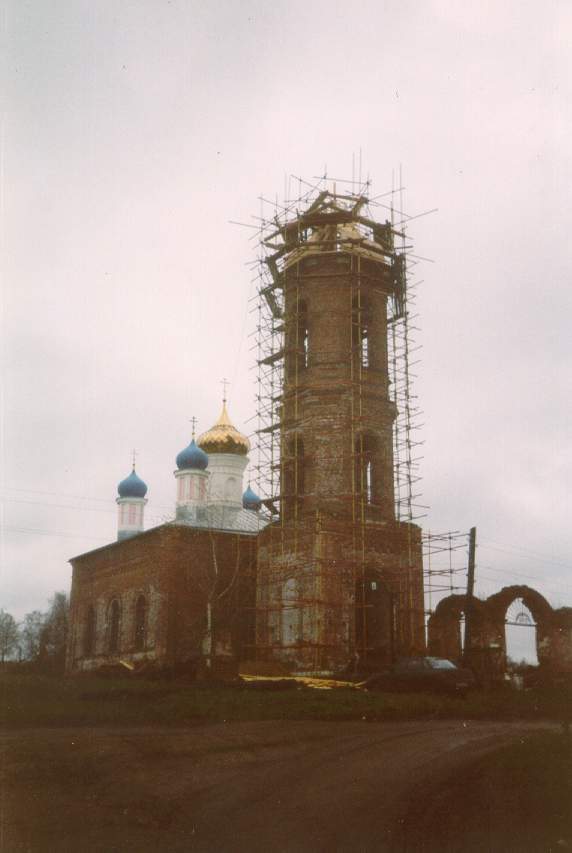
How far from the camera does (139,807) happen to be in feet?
24.6

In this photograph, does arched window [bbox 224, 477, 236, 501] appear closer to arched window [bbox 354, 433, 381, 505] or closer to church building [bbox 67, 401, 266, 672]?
church building [bbox 67, 401, 266, 672]

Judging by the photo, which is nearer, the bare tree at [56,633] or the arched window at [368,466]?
the arched window at [368,466]

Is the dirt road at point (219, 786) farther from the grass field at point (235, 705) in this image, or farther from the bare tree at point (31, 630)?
the bare tree at point (31, 630)

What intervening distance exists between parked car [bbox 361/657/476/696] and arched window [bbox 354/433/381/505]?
5.42 meters

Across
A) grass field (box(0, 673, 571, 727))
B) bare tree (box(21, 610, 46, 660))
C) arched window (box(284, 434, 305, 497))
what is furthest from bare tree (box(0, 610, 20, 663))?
grass field (box(0, 673, 571, 727))

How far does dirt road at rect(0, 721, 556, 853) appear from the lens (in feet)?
21.6

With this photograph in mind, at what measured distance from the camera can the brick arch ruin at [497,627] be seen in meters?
26.0

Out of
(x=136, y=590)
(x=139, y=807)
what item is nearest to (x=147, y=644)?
(x=136, y=590)

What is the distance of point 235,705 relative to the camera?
15.9 m

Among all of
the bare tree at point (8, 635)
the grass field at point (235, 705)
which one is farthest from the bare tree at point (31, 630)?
the grass field at point (235, 705)

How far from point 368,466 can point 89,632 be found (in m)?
14.0

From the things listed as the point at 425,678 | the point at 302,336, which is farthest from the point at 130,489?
the point at 425,678

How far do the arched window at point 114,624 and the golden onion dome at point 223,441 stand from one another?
6.94 m

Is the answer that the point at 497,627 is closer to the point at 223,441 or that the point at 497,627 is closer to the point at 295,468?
the point at 295,468
